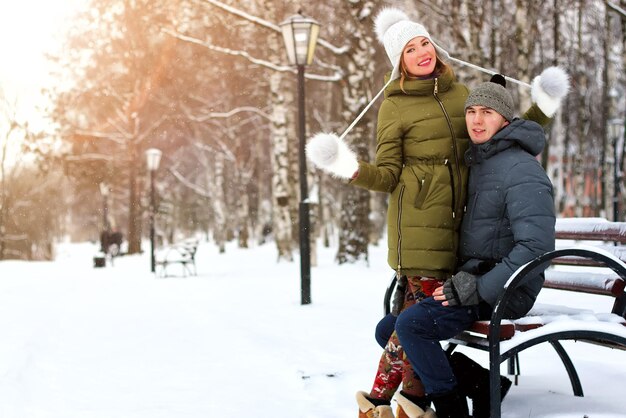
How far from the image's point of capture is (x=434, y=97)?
136 inches

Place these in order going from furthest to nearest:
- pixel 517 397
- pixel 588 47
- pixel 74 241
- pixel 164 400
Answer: pixel 74 241 → pixel 588 47 → pixel 164 400 → pixel 517 397

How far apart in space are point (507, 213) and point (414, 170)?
53cm

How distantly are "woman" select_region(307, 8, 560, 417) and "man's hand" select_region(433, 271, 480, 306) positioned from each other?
0.23 m

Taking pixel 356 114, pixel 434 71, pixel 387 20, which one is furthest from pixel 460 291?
pixel 356 114

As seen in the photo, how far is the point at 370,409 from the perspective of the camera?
3.35 meters

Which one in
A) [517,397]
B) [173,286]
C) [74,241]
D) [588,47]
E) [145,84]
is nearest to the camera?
[517,397]

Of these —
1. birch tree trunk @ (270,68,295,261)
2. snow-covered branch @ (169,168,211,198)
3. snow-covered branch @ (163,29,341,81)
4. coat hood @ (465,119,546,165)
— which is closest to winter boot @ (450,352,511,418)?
coat hood @ (465,119,546,165)

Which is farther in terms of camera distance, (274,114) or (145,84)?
(145,84)

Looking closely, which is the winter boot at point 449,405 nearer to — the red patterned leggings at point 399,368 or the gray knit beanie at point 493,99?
the red patterned leggings at point 399,368

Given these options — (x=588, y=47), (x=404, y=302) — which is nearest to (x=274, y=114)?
(x=404, y=302)

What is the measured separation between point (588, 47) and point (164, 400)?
3222cm

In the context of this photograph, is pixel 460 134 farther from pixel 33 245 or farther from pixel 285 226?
pixel 33 245

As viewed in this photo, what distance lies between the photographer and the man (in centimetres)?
290

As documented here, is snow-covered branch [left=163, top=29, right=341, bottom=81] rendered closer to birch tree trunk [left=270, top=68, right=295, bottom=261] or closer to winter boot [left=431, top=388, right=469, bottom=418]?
birch tree trunk [left=270, top=68, right=295, bottom=261]
